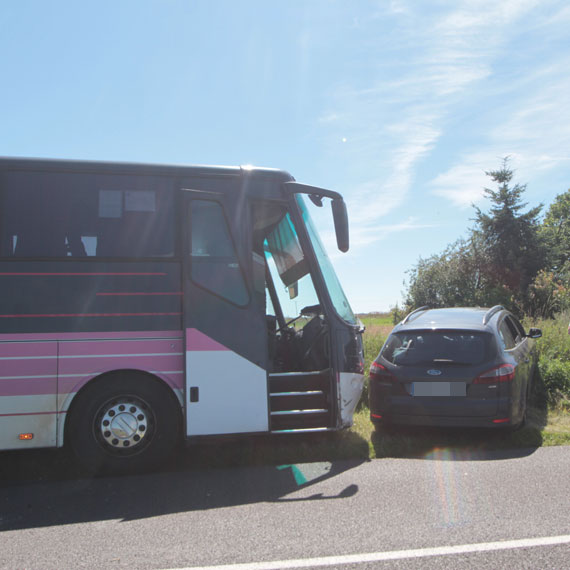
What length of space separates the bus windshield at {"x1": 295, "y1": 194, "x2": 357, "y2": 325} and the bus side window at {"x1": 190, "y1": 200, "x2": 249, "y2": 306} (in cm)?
98

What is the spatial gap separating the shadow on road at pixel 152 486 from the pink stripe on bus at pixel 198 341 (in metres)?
1.33

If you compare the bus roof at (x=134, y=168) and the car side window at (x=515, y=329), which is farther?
the car side window at (x=515, y=329)

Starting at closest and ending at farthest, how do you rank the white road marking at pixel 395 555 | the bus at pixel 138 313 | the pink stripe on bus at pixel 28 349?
the white road marking at pixel 395 555
the pink stripe on bus at pixel 28 349
the bus at pixel 138 313

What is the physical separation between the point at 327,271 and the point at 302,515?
10.0 feet

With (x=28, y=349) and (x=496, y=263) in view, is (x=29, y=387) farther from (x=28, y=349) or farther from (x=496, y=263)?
(x=496, y=263)

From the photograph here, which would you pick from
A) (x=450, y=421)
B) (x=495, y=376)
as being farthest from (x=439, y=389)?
(x=495, y=376)

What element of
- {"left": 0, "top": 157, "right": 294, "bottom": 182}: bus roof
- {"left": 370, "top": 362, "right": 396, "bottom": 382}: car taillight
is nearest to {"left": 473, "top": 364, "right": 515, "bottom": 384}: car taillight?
{"left": 370, "top": 362, "right": 396, "bottom": 382}: car taillight

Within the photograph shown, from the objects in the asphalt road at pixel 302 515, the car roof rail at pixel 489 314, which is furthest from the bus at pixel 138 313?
the car roof rail at pixel 489 314

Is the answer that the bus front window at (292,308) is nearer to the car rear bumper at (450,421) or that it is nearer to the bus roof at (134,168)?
the bus roof at (134,168)

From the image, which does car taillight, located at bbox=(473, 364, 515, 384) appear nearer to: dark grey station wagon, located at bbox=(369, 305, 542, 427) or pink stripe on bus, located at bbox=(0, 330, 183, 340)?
dark grey station wagon, located at bbox=(369, 305, 542, 427)

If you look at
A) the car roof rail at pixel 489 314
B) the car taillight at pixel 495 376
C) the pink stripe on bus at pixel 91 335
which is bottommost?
the car taillight at pixel 495 376

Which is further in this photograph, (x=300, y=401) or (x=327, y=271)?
(x=327, y=271)

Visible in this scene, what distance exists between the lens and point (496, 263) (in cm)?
3422

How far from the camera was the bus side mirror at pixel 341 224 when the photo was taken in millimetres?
6367
